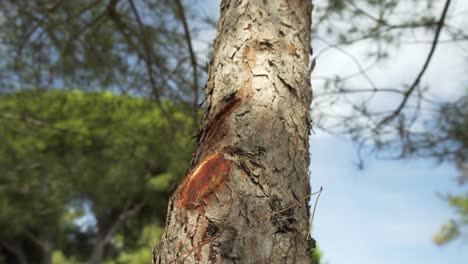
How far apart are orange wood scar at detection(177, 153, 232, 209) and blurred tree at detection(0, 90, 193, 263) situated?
3.09ft

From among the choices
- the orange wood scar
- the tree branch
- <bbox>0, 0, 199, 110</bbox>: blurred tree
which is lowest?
the orange wood scar

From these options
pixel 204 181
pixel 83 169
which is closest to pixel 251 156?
pixel 204 181

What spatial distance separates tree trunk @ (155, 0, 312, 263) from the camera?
1.04 meters

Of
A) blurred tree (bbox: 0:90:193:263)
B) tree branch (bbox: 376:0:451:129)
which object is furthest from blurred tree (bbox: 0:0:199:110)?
tree branch (bbox: 376:0:451:129)

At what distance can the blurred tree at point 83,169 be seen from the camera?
4.04 m

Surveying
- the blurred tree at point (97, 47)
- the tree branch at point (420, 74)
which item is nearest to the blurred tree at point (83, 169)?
the blurred tree at point (97, 47)

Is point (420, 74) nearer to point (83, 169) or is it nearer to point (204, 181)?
point (204, 181)

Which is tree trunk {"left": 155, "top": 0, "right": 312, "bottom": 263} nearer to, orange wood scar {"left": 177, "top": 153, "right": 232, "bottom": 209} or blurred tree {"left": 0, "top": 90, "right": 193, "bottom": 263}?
orange wood scar {"left": 177, "top": 153, "right": 232, "bottom": 209}

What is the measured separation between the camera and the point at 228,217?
3.43 ft

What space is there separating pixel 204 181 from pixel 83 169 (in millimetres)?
6543

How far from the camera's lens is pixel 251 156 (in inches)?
44.7

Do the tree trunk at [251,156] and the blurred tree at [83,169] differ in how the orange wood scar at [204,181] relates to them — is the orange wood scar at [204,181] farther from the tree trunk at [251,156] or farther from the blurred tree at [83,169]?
the blurred tree at [83,169]

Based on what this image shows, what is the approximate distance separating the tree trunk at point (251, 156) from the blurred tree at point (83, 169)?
2.94 feet

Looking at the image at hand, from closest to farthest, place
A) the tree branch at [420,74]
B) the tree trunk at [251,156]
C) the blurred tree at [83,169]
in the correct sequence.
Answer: the tree trunk at [251,156] → the tree branch at [420,74] → the blurred tree at [83,169]
